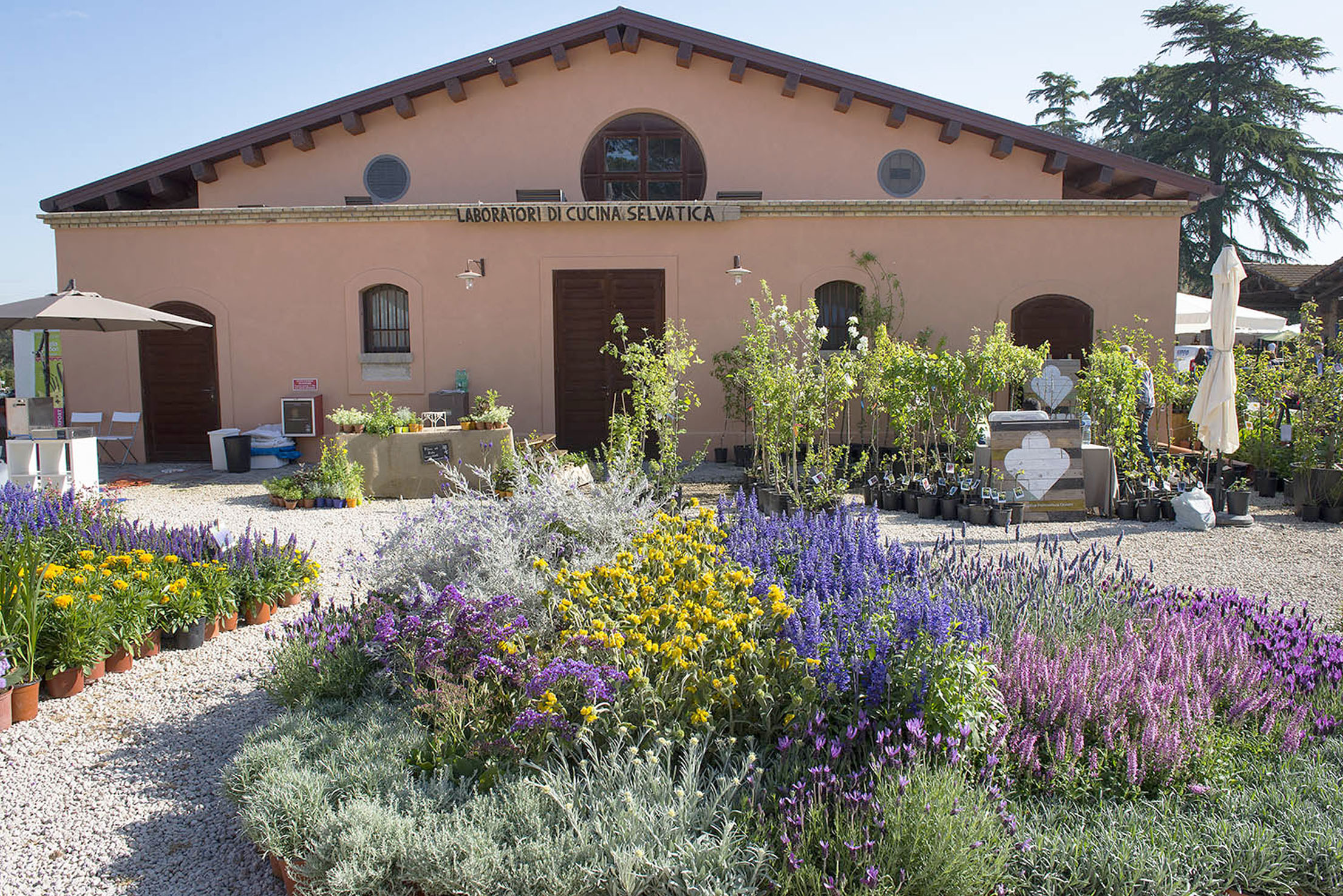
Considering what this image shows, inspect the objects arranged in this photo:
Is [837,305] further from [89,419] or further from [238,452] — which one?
[89,419]

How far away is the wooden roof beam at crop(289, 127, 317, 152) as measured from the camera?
13742 millimetres

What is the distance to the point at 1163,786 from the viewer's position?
9.46 feet

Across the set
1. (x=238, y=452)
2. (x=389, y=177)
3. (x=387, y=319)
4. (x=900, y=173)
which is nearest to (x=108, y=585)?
(x=238, y=452)

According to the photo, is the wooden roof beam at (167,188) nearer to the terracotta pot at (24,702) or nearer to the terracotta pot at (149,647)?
the terracotta pot at (149,647)

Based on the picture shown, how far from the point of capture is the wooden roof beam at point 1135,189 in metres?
14.2

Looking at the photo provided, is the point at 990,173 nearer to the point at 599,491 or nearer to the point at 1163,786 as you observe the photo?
the point at 599,491

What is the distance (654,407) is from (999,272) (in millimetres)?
6694

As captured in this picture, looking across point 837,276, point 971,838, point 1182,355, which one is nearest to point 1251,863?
Result: point 971,838

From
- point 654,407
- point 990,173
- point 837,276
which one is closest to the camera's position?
point 654,407

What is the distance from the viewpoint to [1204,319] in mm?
15539

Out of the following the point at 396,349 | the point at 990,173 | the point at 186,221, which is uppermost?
the point at 990,173

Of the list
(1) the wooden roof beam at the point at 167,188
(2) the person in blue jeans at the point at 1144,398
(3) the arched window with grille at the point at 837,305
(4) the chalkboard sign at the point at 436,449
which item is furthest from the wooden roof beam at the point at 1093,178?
(1) the wooden roof beam at the point at 167,188

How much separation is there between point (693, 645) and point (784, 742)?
438 mm

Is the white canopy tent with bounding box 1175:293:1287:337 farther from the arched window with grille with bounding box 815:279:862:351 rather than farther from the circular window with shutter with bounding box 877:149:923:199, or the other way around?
the arched window with grille with bounding box 815:279:862:351
